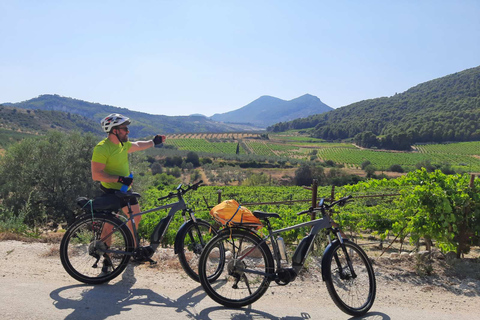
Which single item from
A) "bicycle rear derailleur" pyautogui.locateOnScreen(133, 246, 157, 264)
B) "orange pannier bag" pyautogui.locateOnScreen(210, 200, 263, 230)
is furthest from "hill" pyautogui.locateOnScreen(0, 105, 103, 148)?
"orange pannier bag" pyautogui.locateOnScreen(210, 200, 263, 230)

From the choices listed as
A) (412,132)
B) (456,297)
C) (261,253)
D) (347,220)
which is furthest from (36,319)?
(412,132)

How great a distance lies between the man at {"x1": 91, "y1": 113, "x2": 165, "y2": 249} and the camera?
167 inches

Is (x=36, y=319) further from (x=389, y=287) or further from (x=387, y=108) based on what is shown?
(x=387, y=108)

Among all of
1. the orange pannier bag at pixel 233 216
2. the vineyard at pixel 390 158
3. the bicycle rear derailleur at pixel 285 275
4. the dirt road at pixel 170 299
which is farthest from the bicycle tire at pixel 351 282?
the vineyard at pixel 390 158

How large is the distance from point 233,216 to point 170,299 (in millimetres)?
1113

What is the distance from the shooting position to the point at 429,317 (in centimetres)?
366

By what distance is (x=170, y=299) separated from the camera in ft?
12.4

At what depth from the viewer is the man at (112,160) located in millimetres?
4246

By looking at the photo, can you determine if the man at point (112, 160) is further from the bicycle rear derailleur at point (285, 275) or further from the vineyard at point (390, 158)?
the vineyard at point (390, 158)

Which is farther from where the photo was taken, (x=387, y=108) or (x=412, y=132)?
(x=387, y=108)

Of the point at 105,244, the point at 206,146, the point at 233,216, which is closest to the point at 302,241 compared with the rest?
Result: the point at 233,216

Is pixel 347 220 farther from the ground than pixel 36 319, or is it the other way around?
pixel 36 319

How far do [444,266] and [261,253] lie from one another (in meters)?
3.22

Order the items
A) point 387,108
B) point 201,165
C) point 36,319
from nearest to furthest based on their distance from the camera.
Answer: point 36,319 → point 201,165 → point 387,108
